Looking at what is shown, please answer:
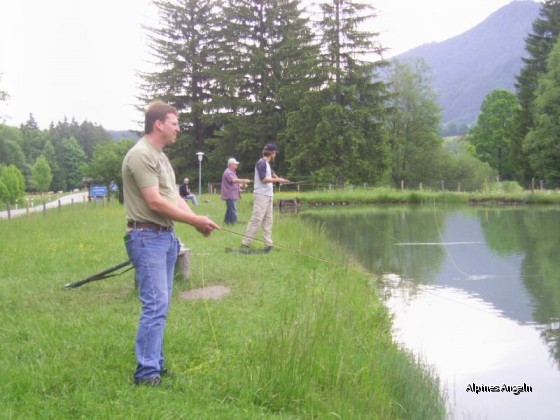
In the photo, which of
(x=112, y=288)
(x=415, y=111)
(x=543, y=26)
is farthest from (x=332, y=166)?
(x=112, y=288)

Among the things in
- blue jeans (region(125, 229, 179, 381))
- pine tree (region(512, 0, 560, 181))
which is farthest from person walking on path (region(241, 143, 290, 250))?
pine tree (region(512, 0, 560, 181))

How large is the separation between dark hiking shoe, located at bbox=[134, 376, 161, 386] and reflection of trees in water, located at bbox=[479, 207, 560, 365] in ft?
13.1

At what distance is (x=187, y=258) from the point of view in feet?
23.3

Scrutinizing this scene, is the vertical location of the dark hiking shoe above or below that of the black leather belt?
below

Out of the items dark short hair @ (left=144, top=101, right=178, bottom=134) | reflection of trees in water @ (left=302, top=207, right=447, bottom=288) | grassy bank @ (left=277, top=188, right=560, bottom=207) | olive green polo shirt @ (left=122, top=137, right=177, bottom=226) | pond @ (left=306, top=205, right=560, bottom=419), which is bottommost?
pond @ (left=306, top=205, right=560, bottom=419)

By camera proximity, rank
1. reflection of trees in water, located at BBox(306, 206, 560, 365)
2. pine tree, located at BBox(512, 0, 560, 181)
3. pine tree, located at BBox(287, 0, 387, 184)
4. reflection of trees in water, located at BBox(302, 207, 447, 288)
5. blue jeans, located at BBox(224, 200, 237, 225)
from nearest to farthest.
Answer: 1. reflection of trees in water, located at BBox(306, 206, 560, 365)
2. reflection of trees in water, located at BBox(302, 207, 447, 288)
3. blue jeans, located at BBox(224, 200, 237, 225)
4. pine tree, located at BBox(287, 0, 387, 184)
5. pine tree, located at BBox(512, 0, 560, 181)

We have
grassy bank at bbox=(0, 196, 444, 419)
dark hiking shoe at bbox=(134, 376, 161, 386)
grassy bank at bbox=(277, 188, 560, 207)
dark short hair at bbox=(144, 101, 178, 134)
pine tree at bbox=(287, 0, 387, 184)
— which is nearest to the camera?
grassy bank at bbox=(0, 196, 444, 419)

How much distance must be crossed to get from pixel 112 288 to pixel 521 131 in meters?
48.0

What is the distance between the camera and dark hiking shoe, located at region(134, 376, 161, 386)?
3.59m

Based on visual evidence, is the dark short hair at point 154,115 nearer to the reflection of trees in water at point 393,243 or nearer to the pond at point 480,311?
the pond at point 480,311

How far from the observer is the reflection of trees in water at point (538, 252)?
7.32 m

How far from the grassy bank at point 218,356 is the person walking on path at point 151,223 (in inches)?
9.0

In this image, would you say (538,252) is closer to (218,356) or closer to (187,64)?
(218,356)

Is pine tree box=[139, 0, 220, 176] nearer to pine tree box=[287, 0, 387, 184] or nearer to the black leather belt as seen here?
pine tree box=[287, 0, 387, 184]
